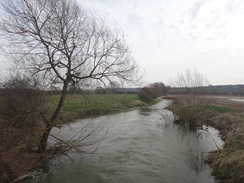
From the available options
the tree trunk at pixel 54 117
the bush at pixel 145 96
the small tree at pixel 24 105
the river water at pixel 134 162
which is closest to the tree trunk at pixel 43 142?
the tree trunk at pixel 54 117

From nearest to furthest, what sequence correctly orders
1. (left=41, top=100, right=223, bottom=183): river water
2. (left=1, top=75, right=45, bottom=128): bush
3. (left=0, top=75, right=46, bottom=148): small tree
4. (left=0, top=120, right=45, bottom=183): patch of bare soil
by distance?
(left=0, top=120, right=45, bottom=183): patch of bare soil
(left=41, top=100, right=223, bottom=183): river water
(left=0, top=75, right=46, bottom=148): small tree
(left=1, top=75, right=45, bottom=128): bush

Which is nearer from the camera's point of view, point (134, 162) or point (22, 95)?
point (134, 162)

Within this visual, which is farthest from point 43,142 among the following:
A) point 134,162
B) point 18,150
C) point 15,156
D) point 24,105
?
point 134,162

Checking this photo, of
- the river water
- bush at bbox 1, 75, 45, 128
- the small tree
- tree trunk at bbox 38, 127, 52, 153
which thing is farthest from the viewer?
bush at bbox 1, 75, 45, 128

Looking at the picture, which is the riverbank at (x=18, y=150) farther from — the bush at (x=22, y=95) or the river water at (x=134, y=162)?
the river water at (x=134, y=162)

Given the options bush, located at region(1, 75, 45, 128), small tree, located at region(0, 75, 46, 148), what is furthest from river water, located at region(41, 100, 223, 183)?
bush, located at region(1, 75, 45, 128)

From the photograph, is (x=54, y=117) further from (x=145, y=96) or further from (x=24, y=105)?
(x=145, y=96)

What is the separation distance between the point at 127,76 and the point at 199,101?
31.9 ft

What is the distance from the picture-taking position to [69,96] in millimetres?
8281

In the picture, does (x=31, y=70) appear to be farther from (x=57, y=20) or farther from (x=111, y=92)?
(x=111, y=92)

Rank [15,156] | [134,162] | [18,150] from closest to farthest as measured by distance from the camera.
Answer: [15,156] → [18,150] → [134,162]

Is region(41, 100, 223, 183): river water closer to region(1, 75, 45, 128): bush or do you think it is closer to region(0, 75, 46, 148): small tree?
region(0, 75, 46, 148): small tree

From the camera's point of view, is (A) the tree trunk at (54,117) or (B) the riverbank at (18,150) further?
(A) the tree trunk at (54,117)

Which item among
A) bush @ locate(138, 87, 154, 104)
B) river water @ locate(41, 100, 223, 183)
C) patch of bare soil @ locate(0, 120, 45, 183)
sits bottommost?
river water @ locate(41, 100, 223, 183)
